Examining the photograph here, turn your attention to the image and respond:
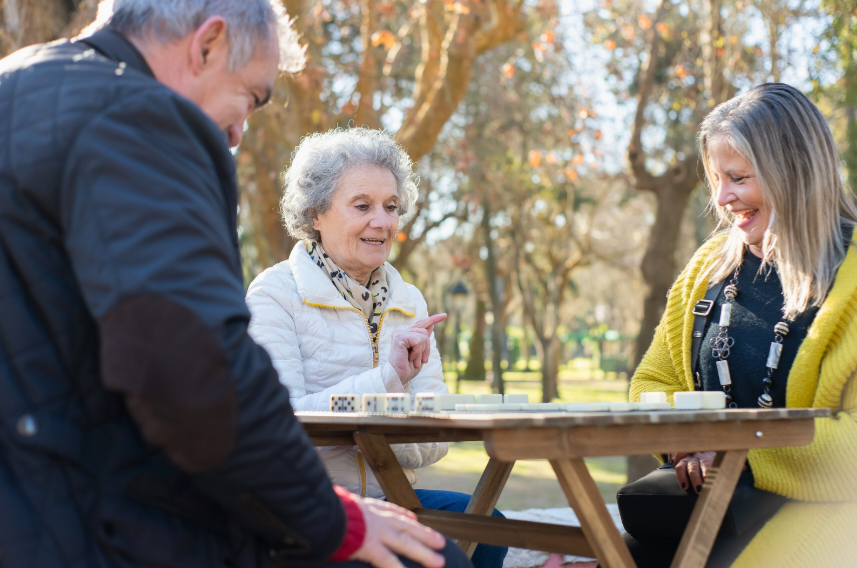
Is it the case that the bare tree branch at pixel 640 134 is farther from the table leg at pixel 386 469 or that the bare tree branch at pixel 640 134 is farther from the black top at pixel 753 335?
the table leg at pixel 386 469

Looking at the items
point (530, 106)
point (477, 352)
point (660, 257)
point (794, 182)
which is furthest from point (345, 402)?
point (477, 352)

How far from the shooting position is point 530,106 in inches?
769

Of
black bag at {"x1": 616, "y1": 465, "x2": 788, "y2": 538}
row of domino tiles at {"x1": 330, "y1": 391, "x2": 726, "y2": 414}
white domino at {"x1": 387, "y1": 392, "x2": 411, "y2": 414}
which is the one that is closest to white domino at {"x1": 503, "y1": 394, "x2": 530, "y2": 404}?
row of domino tiles at {"x1": 330, "y1": 391, "x2": 726, "y2": 414}

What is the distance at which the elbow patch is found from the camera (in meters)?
1.35

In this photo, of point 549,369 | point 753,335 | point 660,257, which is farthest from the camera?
point 549,369

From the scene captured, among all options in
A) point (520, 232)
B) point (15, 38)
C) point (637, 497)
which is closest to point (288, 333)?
point (637, 497)

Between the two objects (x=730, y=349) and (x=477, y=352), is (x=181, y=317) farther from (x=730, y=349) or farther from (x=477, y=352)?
(x=477, y=352)

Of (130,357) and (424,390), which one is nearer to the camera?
(130,357)

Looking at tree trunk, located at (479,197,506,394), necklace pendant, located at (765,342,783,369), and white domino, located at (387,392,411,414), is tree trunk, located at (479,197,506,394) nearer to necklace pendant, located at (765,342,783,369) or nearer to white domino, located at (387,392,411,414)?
necklace pendant, located at (765,342,783,369)

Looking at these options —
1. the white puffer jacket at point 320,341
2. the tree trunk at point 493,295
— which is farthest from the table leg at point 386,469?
the tree trunk at point 493,295

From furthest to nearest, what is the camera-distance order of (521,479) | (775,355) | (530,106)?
(530,106) → (521,479) → (775,355)

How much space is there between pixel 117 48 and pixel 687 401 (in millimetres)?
1473

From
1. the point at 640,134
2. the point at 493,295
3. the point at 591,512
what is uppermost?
the point at 640,134

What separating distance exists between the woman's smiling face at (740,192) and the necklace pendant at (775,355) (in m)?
0.40
